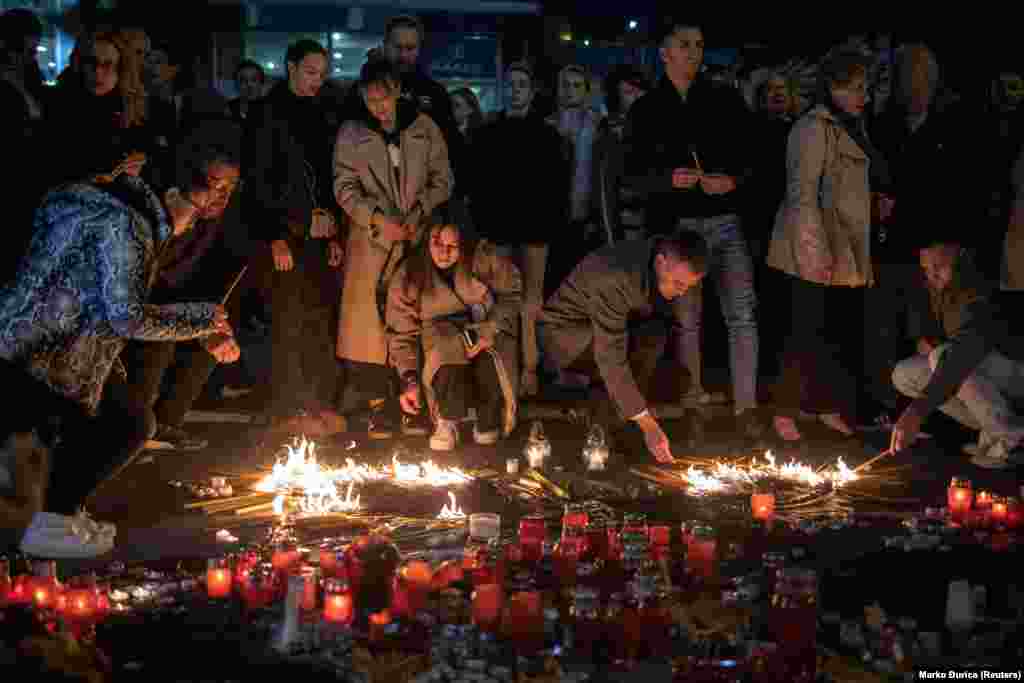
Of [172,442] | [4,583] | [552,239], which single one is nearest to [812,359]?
[552,239]

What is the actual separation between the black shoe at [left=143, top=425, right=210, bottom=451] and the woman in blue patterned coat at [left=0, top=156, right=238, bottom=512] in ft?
6.39

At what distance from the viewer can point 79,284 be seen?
→ 590cm

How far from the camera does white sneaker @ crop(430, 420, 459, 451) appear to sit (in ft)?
27.0

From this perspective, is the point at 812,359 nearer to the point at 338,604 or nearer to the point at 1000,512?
the point at 1000,512

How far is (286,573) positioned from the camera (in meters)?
5.38

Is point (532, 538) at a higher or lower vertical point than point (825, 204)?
lower

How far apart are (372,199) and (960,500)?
13.2ft

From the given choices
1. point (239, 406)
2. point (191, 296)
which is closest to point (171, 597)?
point (191, 296)

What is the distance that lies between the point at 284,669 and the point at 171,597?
0.93 meters

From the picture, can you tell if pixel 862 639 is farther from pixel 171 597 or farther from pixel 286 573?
pixel 171 597

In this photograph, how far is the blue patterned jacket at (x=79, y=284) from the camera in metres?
5.84

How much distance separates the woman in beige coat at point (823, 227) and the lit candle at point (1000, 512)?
209 cm

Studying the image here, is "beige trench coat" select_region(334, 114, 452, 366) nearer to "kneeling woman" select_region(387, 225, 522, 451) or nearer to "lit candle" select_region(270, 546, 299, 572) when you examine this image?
"kneeling woman" select_region(387, 225, 522, 451)

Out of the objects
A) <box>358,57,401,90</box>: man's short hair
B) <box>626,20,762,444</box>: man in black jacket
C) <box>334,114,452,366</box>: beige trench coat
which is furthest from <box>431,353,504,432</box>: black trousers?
<box>358,57,401,90</box>: man's short hair
